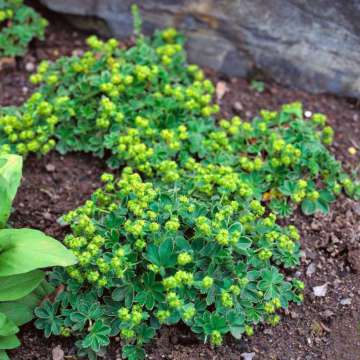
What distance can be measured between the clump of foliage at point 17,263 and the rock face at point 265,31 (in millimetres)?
1882

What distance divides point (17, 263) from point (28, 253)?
0.07 meters

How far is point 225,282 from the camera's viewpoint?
3.07 m

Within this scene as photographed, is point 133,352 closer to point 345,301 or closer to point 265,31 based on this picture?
point 345,301

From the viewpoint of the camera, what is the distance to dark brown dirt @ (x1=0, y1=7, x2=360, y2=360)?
3184 mm

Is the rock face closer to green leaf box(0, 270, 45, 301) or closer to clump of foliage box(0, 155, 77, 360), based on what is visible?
clump of foliage box(0, 155, 77, 360)

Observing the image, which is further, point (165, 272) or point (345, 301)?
point (345, 301)

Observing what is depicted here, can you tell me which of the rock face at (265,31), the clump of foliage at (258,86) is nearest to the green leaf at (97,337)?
the clump of foliage at (258,86)

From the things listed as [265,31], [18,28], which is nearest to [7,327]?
[18,28]

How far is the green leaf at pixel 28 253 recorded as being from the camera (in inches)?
111

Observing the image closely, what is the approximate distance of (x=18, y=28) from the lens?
4.54 metres

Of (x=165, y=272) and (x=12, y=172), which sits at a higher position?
(x=12, y=172)

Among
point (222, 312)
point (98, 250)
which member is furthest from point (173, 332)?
point (98, 250)

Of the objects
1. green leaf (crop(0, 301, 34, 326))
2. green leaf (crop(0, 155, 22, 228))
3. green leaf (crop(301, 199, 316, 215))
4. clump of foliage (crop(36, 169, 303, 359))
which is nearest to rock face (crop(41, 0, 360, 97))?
green leaf (crop(301, 199, 316, 215))

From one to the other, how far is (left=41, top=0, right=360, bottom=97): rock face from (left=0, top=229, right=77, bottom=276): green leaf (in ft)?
7.48
